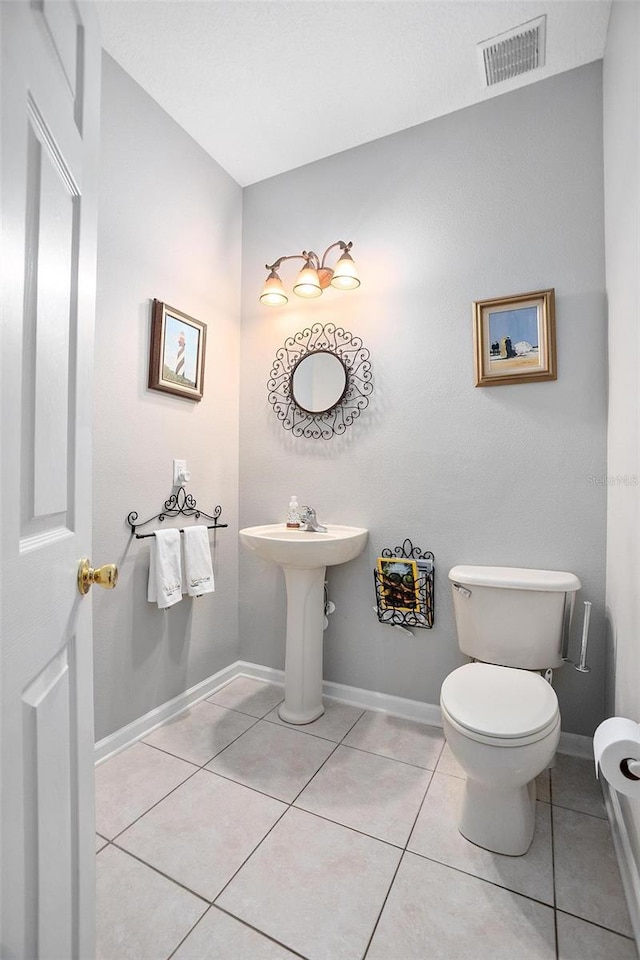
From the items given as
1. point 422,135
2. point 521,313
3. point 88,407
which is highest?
point 422,135

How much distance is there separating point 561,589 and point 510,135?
1877 millimetres

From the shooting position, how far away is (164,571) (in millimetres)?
1924

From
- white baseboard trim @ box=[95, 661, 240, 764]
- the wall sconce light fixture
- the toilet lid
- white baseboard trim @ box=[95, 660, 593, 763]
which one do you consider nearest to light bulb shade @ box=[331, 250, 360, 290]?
the wall sconce light fixture

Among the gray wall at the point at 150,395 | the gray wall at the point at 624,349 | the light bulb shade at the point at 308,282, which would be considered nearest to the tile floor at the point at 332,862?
the gray wall at the point at 624,349

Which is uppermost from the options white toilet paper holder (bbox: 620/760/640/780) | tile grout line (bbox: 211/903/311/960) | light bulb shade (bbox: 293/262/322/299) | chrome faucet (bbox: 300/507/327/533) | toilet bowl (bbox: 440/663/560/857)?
light bulb shade (bbox: 293/262/322/299)

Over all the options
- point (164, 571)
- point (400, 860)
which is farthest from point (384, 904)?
point (164, 571)

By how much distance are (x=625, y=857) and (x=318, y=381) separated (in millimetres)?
2028

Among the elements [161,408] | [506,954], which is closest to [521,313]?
[161,408]

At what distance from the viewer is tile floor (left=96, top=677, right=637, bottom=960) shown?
3.53ft

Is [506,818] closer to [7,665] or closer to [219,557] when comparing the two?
[7,665]

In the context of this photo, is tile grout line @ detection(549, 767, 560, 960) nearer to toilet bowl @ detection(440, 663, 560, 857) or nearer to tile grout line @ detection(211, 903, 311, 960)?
toilet bowl @ detection(440, 663, 560, 857)

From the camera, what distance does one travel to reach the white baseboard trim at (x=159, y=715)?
1.77 metres

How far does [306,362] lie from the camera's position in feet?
7.57

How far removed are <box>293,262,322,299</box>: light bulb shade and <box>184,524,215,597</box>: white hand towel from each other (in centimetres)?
122
